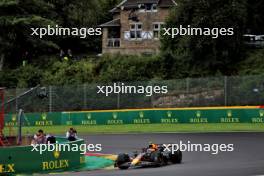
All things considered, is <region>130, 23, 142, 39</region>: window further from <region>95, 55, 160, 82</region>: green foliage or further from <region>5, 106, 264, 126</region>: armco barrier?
<region>5, 106, 264, 126</region>: armco barrier

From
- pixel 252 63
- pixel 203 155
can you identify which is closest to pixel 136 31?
pixel 252 63

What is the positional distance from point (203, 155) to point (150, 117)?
17852 millimetres

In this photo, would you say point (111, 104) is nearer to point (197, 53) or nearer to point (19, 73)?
point (197, 53)

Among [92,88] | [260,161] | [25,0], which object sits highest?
[25,0]

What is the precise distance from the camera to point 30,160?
2159 cm

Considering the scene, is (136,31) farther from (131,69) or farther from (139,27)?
(131,69)

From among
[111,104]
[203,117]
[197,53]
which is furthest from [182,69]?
[203,117]

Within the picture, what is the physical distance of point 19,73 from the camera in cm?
6356

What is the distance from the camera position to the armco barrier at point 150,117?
136ft

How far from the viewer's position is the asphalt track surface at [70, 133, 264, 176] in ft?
68.0

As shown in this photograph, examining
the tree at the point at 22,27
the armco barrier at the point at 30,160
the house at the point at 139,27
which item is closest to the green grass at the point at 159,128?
the armco barrier at the point at 30,160

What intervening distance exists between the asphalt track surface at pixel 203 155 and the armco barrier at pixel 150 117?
17.9 ft

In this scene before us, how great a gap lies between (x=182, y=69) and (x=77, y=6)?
72.9 ft

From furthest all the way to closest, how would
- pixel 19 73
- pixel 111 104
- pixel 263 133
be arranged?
1. pixel 19 73
2. pixel 111 104
3. pixel 263 133
